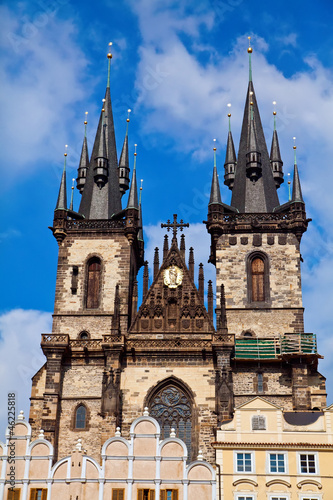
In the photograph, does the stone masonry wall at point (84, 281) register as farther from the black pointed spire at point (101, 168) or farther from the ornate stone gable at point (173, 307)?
the black pointed spire at point (101, 168)

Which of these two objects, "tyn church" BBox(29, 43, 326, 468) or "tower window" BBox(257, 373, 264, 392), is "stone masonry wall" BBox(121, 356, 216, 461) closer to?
"tyn church" BBox(29, 43, 326, 468)

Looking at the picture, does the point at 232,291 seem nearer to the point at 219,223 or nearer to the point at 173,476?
the point at 219,223

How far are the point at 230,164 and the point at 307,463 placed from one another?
27241 mm

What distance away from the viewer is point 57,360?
4566 cm

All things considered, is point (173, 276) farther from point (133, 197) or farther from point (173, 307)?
point (133, 197)

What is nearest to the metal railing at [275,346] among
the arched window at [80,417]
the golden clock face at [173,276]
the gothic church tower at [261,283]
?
the gothic church tower at [261,283]

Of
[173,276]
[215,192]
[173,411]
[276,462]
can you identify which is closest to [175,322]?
[173,276]

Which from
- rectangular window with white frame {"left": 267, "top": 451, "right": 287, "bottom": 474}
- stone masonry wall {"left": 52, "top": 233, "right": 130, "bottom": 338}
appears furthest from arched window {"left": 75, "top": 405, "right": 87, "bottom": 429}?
rectangular window with white frame {"left": 267, "top": 451, "right": 287, "bottom": 474}

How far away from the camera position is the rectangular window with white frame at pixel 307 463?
3134 centimetres

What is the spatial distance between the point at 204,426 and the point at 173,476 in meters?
13.5

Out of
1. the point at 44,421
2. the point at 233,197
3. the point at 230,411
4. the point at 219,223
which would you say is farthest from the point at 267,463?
the point at 233,197

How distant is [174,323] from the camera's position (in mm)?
47719

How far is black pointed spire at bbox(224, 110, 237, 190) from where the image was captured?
54938mm

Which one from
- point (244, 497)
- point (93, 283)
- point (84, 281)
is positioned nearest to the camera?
point (244, 497)
